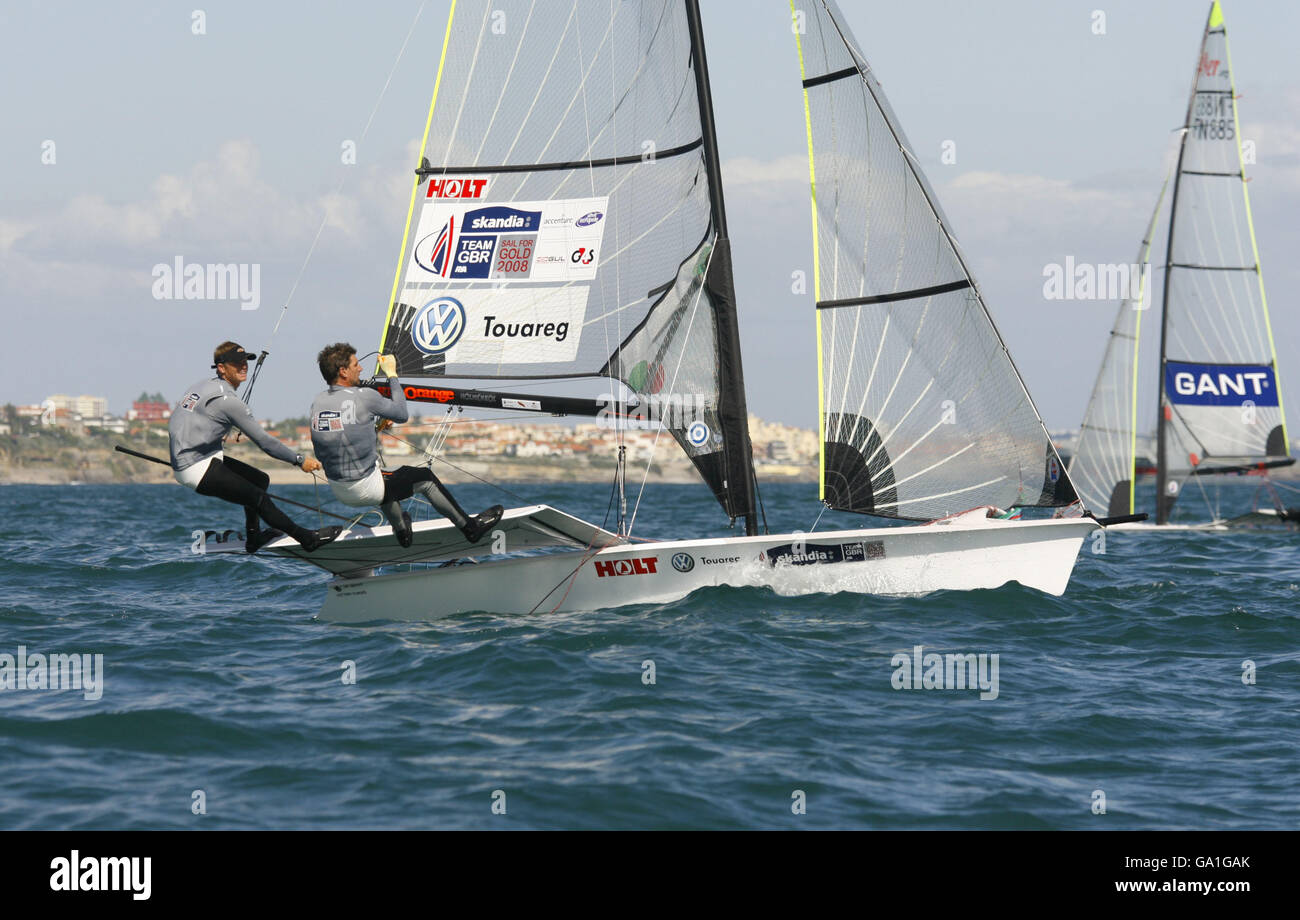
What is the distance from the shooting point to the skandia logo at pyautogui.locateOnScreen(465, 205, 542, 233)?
11555 mm

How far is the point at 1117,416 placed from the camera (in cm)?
2802

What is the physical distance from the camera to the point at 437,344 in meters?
11.5

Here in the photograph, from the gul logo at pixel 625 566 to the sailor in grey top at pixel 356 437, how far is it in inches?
49.4

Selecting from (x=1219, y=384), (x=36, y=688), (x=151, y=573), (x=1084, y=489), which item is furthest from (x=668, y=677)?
(x=1219, y=384)

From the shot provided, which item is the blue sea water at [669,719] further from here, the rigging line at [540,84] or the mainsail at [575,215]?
the rigging line at [540,84]

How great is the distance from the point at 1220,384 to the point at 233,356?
2496cm

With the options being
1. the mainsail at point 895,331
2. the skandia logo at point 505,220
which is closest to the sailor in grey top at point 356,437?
the skandia logo at point 505,220

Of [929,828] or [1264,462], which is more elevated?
[1264,462]

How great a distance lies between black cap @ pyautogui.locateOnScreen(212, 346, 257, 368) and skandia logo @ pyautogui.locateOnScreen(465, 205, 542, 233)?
8.95 ft

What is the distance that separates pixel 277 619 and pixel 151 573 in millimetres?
5414
